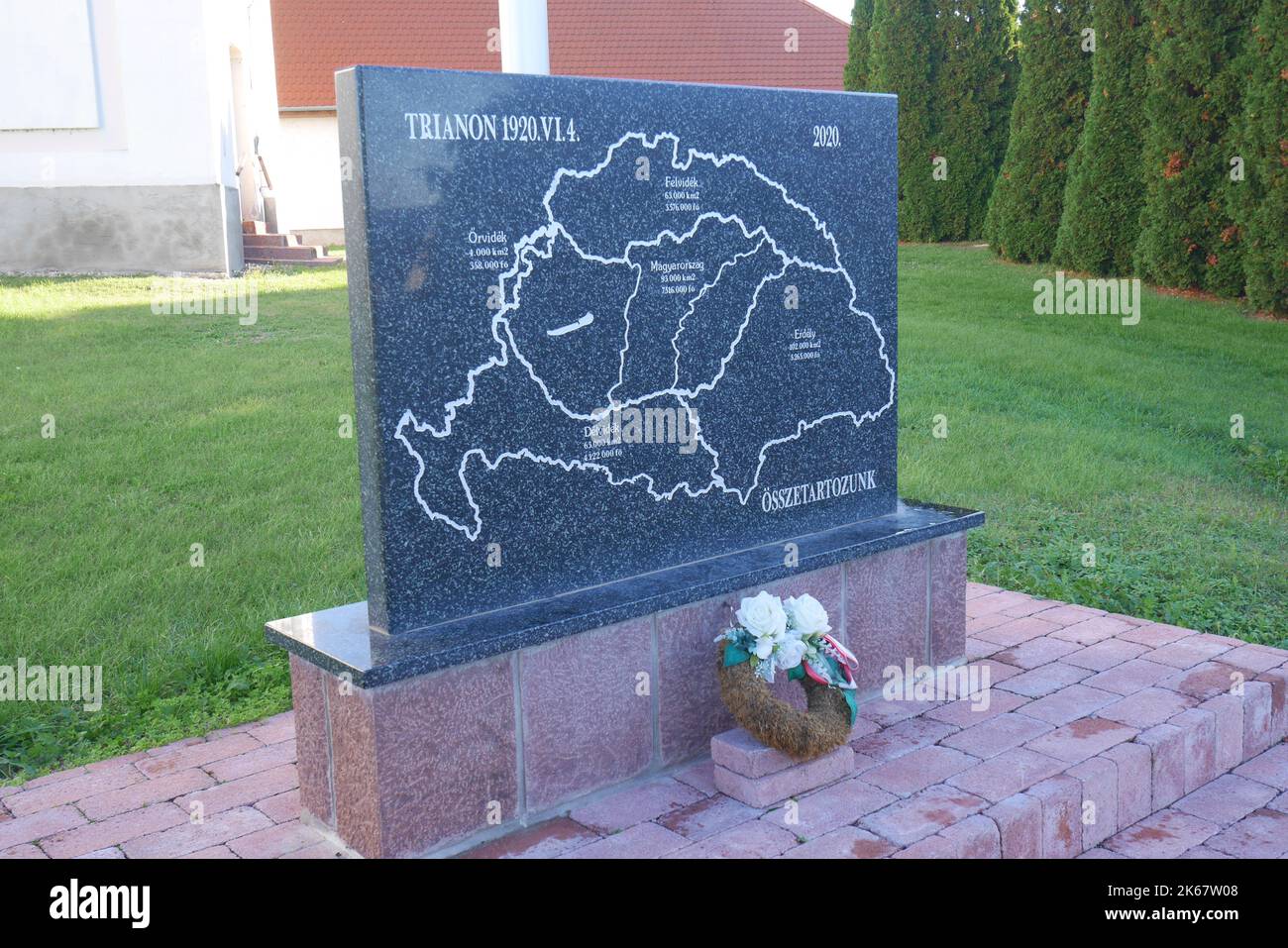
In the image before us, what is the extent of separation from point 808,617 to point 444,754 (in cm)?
113

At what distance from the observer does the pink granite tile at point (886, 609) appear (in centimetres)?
419

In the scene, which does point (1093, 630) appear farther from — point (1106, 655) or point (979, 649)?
point (979, 649)

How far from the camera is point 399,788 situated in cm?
310

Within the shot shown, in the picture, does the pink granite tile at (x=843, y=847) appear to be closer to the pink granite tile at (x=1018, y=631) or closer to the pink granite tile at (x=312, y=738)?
the pink granite tile at (x=312, y=738)

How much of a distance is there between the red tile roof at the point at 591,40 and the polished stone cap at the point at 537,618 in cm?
1843

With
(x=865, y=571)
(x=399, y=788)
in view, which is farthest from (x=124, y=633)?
(x=865, y=571)

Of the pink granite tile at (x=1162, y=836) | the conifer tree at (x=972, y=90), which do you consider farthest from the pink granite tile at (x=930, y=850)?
the conifer tree at (x=972, y=90)

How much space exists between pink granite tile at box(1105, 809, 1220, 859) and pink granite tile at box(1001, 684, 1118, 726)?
410 millimetres

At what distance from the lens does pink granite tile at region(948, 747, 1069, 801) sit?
342 centimetres

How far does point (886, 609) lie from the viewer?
4.29 m

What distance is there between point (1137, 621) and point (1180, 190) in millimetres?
8410

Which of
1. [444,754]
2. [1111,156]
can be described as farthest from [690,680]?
[1111,156]

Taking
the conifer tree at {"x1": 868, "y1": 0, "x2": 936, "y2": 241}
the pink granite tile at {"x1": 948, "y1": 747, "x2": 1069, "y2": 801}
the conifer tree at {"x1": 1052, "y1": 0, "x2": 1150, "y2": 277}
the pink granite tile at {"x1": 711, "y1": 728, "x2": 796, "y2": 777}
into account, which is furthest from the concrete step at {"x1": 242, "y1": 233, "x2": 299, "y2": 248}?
the pink granite tile at {"x1": 948, "y1": 747, "x2": 1069, "y2": 801}

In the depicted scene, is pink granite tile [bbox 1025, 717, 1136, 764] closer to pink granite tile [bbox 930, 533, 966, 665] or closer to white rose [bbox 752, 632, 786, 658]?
pink granite tile [bbox 930, 533, 966, 665]
